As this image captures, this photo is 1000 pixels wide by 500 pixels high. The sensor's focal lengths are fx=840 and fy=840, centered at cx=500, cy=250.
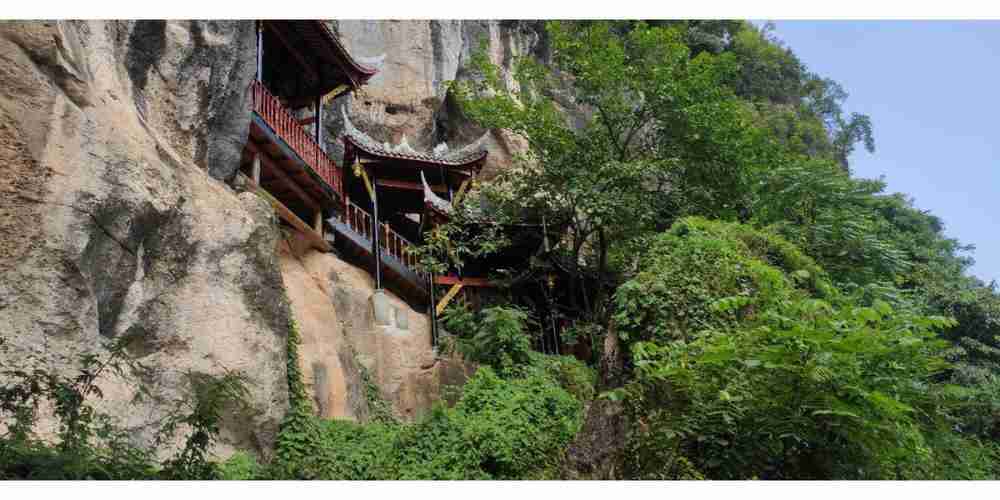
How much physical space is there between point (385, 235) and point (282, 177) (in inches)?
90.6

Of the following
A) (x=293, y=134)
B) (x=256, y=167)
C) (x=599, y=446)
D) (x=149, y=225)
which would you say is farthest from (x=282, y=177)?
(x=599, y=446)

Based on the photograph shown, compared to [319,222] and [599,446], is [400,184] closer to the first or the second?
Result: [319,222]

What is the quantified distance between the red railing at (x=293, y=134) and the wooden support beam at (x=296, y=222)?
94 cm

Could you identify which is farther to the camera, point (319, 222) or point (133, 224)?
point (319, 222)

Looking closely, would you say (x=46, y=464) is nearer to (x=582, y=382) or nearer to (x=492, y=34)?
(x=582, y=382)

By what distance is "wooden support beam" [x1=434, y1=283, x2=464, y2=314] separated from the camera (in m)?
13.4

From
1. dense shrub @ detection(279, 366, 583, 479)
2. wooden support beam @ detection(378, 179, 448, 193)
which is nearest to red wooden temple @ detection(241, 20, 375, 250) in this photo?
wooden support beam @ detection(378, 179, 448, 193)

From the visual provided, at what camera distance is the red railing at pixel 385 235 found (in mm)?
13828

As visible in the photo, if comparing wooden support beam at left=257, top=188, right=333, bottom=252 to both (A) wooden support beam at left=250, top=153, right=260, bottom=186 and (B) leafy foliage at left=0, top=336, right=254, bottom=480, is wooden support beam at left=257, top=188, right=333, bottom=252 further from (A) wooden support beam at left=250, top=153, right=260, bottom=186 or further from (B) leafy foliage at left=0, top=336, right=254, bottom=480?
(B) leafy foliage at left=0, top=336, right=254, bottom=480

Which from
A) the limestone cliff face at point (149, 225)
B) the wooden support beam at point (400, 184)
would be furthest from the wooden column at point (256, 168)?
the wooden support beam at point (400, 184)

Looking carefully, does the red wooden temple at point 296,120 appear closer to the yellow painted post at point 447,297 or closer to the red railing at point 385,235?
the red railing at point 385,235

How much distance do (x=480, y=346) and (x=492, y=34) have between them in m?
11.5

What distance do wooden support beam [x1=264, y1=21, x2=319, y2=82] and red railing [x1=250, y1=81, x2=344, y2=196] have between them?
3.96ft

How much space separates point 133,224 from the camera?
6859 mm
